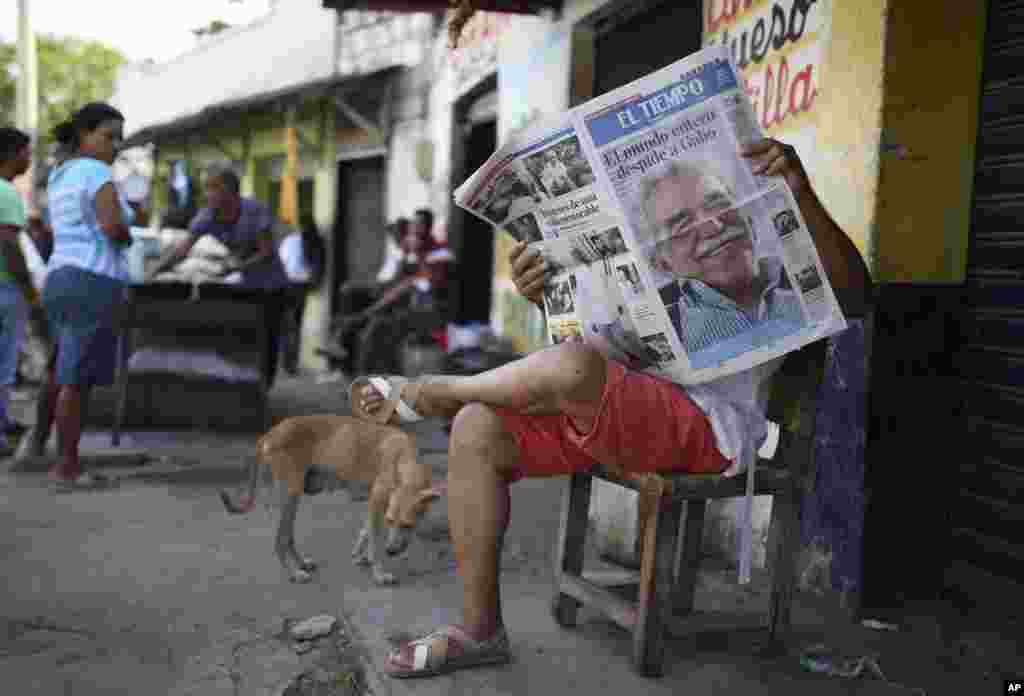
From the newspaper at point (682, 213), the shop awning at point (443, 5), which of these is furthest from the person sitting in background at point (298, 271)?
→ the newspaper at point (682, 213)

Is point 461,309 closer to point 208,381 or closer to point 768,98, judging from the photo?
point 208,381

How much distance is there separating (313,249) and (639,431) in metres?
11.4

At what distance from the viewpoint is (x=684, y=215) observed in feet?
7.47

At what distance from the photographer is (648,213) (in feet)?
7.50

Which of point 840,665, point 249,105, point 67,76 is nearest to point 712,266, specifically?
point 840,665

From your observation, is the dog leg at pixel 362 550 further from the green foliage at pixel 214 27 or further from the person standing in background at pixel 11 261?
the green foliage at pixel 214 27

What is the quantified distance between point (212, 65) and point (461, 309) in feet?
36.7

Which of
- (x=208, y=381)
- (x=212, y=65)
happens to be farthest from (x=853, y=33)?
(x=212, y=65)

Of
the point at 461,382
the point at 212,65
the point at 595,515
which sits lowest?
the point at 595,515

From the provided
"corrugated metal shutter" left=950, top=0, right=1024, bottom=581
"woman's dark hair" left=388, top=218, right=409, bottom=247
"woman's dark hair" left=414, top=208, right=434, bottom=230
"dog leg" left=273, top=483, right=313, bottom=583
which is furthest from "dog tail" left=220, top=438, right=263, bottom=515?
"woman's dark hair" left=388, top=218, right=409, bottom=247

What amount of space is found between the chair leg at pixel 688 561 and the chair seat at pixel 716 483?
28 cm

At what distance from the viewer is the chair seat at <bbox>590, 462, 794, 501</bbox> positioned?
92.0 inches

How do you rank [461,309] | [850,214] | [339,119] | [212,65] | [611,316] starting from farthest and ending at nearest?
[212,65] → [339,119] → [461,309] → [850,214] → [611,316]

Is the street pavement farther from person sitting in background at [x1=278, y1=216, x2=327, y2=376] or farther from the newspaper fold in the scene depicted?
person sitting in background at [x1=278, y1=216, x2=327, y2=376]
